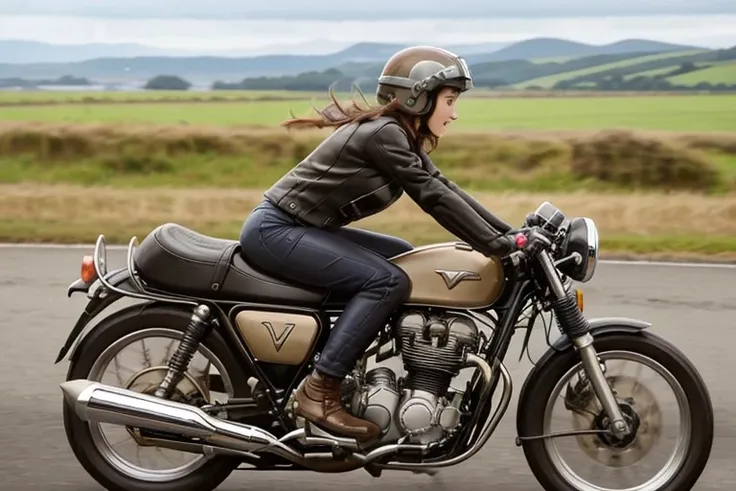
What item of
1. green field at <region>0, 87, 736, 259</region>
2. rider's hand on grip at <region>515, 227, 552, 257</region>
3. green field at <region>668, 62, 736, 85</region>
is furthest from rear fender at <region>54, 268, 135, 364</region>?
green field at <region>668, 62, 736, 85</region>

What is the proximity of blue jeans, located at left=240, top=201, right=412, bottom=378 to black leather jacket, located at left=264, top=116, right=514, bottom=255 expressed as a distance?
0.08 metres

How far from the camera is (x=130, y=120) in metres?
22.0

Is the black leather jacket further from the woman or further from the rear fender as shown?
the rear fender

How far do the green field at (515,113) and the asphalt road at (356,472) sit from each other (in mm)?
9583

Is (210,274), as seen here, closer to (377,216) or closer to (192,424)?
(192,424)

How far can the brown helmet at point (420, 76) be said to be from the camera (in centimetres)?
448

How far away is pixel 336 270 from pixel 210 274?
48 cm

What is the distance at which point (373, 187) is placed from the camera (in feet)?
15.1

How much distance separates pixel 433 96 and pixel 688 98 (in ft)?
78.3

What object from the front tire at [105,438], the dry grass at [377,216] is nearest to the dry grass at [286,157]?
the dry grass at [377,216]

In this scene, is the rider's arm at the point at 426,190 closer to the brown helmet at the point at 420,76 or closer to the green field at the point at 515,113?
the brown helmet at the point at 420,76

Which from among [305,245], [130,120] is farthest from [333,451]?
[130,120]

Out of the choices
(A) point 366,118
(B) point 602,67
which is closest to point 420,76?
(A) point 366,118

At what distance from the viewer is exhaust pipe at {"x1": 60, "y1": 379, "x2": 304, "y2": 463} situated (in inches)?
182
